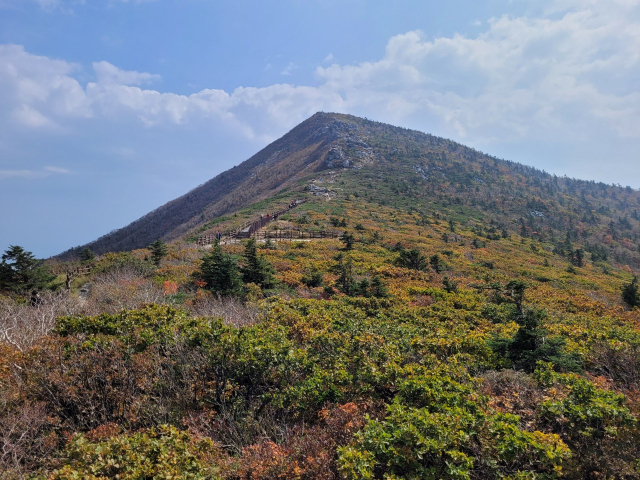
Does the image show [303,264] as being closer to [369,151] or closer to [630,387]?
[630,387]

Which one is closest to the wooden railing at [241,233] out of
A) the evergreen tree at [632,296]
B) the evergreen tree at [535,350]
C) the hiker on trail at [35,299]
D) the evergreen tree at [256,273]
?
the evergreen tree at [256,273]

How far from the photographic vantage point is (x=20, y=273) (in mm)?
14438

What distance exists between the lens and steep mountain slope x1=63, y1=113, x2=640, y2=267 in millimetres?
60719

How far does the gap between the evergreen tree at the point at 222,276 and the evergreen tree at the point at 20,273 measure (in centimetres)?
744

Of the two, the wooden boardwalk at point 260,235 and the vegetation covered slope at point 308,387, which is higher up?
the wooden boardwalk at point 260,235

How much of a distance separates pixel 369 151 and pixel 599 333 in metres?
92.2

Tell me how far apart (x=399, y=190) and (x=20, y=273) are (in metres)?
62.4

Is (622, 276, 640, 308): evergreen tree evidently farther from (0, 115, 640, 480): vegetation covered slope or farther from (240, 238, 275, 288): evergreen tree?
(240, 238, 275, 288): evergreen tree

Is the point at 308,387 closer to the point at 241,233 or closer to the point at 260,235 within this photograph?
the point at 260,235

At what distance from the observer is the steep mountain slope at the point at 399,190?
6072 centimetres

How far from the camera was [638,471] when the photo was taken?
12.2ft

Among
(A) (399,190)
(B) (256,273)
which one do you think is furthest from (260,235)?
(A) (399,190)

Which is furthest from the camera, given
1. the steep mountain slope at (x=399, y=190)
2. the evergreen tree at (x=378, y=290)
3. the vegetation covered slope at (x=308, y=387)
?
the steep mountain slope at (x=399, y=190)

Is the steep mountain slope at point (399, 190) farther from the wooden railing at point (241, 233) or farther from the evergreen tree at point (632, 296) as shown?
the evergreen tree at point (632, 296)
